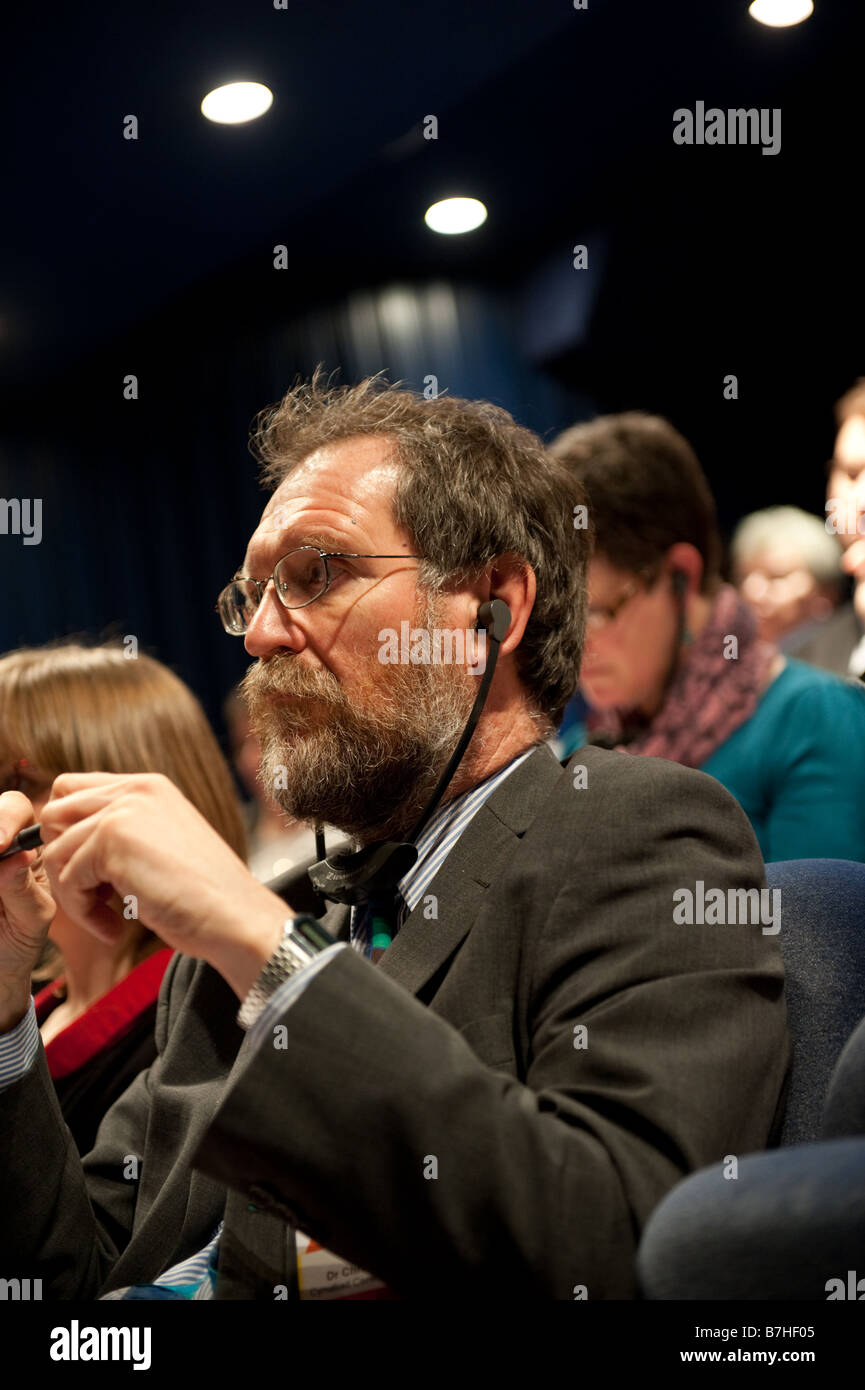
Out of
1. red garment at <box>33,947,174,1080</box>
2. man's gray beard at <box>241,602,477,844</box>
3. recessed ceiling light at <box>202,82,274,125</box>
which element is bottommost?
red garment at <box>33,947,174,1080</box>

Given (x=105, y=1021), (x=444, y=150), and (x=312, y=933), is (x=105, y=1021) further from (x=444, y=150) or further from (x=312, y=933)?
(x=444, y=150)

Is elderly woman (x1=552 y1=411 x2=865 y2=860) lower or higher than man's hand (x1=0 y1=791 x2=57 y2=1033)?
higher

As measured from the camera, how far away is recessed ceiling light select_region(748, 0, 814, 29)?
2.62 meters

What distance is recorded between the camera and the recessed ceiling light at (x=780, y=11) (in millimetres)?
2625

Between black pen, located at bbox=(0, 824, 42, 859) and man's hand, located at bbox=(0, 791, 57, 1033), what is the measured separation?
0.04 feet

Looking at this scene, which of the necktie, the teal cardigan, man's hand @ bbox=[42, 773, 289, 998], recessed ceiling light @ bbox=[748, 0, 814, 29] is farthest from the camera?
recessed ceiling light @ bbox=[748, 0, 814, 29]

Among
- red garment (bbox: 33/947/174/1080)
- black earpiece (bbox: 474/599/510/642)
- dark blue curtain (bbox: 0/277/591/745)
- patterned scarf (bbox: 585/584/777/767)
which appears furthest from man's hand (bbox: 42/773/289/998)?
dark blue curtain (bbox: 0/277/591/745)

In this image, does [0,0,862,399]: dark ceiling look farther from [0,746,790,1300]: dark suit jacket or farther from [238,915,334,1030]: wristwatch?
[238,915,334,1030]: wristwatch

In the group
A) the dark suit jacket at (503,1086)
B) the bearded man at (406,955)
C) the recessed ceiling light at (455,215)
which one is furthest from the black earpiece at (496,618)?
the recessed ceiling light at (455,215)

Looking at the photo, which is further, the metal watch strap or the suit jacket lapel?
the suit jacket lapel

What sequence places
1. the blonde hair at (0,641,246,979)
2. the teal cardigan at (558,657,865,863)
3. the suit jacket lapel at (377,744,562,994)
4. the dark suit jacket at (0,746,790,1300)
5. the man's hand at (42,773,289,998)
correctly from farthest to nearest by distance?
the teal cardigan at (558,657,865,863) < the blonde hair at (0,641,246,979) < the suit jacket lapel at (377,744,562,994) < the man's hand at (42,773,289,998) < the dark suit jacket at (0,746,790,1300)

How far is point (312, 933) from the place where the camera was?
94 cm

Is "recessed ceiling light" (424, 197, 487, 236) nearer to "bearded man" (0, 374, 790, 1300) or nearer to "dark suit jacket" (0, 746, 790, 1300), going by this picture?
"bearded man" (0, 374, 790, 1300)

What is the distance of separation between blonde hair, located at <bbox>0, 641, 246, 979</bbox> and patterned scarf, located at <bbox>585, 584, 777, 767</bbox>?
712mm
